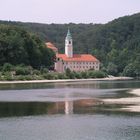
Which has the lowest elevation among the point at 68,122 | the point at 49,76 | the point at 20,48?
the point at 68,122

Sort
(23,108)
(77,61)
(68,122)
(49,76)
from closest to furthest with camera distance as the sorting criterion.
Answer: (68,122) → (23,108) → (49,76) → (77,61)

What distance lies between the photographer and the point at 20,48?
117 m

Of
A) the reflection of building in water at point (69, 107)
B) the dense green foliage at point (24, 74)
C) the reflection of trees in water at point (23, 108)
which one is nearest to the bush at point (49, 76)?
the dense green foliage at point (24, 74)

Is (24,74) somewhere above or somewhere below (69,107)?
above

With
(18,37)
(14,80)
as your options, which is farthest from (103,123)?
(18,37)

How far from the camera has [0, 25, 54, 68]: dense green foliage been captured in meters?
117

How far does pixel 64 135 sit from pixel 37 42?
3974 inches

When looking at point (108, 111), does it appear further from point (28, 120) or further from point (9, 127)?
point (9, 127)

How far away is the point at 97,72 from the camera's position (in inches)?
5768

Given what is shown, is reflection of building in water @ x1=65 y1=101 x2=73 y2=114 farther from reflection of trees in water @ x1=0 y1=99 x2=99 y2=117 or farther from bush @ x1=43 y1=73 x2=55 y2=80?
bush @ x1=43 y1=73 x2=55 y2=80

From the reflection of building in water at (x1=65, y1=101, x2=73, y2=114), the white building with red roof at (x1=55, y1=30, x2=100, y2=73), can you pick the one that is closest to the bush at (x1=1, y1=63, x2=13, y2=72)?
the white building with red roof at (x1=55, y1=30, x2=100, y2=73)

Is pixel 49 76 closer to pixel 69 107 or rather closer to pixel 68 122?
pixel 69 107

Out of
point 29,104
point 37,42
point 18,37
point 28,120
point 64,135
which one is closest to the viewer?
point 64,135

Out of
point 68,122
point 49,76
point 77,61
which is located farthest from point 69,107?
point 77,61
